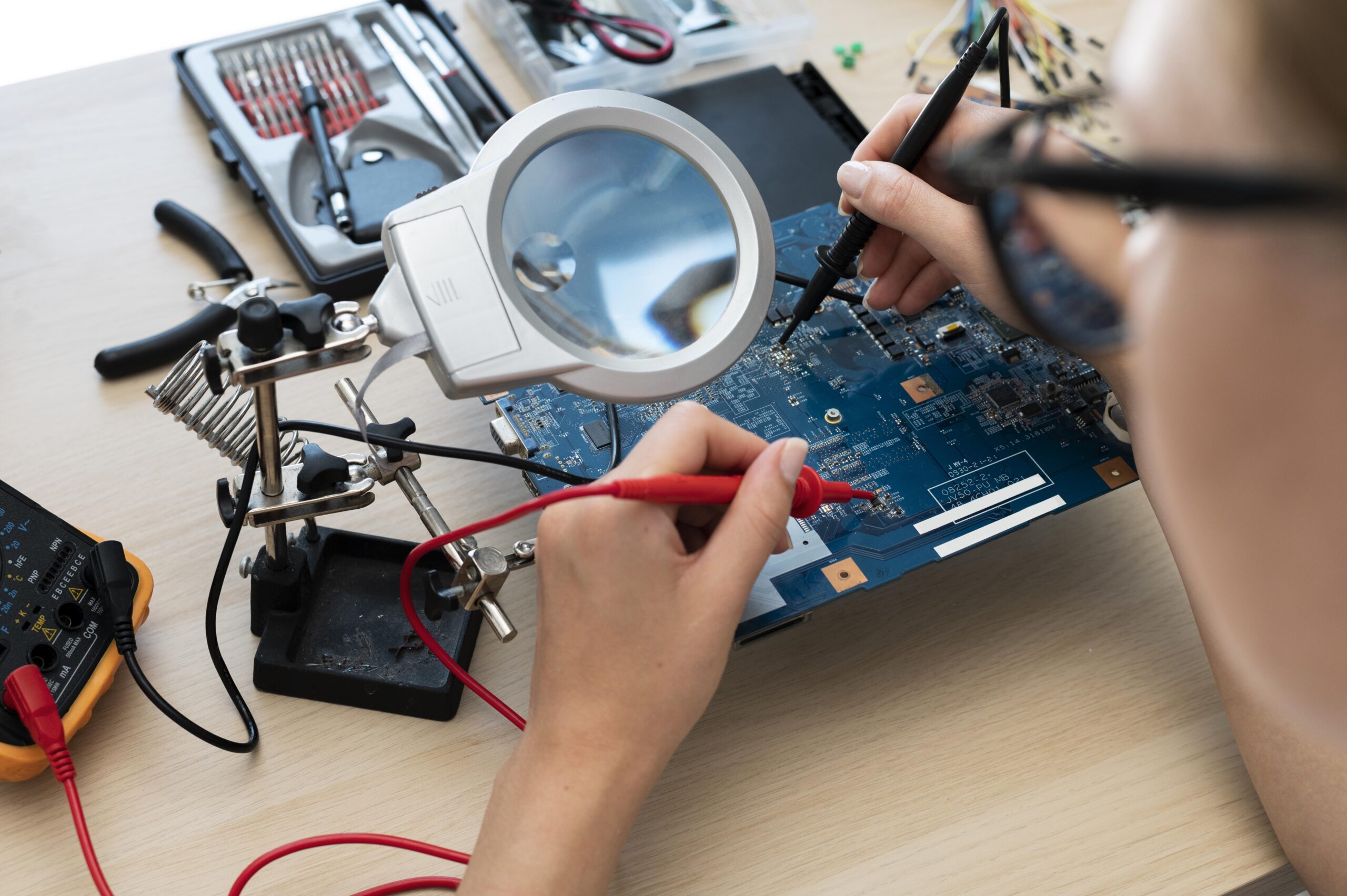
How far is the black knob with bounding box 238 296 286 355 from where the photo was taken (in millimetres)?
705

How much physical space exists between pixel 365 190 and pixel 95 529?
→ 20.3 inches

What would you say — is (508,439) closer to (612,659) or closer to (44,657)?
(612,659)

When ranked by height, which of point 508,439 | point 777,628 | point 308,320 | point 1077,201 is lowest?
point 777,628

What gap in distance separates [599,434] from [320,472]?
0.27 meters

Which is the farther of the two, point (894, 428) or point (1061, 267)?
point (894, 428)

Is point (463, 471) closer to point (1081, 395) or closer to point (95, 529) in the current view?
point (95, 529)

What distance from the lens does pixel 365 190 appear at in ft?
4.08

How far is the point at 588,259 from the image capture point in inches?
33.7

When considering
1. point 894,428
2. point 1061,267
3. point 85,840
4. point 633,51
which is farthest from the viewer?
point 633,51

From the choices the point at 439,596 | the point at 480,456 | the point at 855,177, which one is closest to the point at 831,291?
the point at 855,177

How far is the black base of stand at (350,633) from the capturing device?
0.90 m

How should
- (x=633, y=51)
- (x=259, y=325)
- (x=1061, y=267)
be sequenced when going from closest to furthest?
(x=1061, y=267) → (x=259, y=325) → (x=633, y=51)

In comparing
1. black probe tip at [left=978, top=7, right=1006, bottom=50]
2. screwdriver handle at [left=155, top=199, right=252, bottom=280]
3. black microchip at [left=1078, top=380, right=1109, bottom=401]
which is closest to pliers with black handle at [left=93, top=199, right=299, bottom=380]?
screwdriver handle at [left=155, top=199, right=252, bottom=280]

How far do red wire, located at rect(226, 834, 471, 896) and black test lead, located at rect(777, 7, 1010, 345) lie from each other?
61cm
